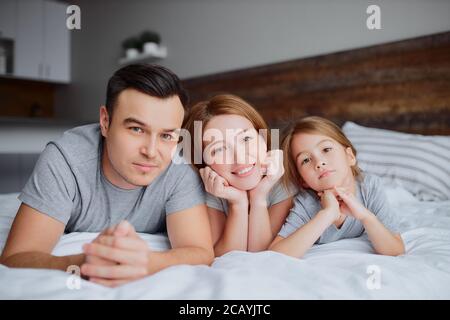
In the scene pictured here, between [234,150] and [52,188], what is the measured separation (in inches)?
17.5

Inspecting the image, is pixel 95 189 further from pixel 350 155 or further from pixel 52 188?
pixel 350 155

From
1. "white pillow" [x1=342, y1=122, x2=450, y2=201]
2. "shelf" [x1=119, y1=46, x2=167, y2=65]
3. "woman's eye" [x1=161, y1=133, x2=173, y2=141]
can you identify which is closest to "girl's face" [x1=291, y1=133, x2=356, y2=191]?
"woman's eye" [x1=161, y1=133, x2=173, y2=141]

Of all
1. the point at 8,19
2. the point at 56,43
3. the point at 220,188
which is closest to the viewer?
the point at 220,188

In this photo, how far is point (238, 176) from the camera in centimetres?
99

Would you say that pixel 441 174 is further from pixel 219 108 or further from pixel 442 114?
pixel 219 108

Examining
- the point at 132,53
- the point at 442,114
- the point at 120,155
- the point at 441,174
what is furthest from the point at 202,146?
the point at 132,53

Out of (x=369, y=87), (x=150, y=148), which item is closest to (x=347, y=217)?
(x=150, y=148)

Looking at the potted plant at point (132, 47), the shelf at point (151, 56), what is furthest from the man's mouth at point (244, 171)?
the potted plant at point (132, 47)

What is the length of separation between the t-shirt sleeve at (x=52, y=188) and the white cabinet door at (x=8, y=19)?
3.48 metres

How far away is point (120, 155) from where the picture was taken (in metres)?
0.88

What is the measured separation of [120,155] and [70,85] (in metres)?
3.77
